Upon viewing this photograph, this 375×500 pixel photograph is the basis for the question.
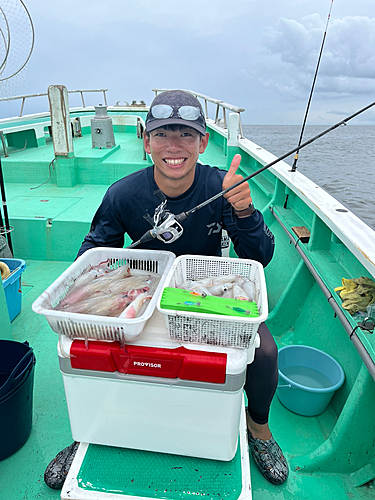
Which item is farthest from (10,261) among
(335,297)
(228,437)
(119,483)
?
(335,297)

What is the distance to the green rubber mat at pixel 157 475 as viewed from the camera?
1.21 metres

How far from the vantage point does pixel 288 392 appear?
195cm

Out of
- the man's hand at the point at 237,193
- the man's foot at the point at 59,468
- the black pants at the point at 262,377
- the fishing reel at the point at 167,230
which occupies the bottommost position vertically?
the man's foot at the point at 59,468

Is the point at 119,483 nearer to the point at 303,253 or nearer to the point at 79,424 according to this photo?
the point at 79,424

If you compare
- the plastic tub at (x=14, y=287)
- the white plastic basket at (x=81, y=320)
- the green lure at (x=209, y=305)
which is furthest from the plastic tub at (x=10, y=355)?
the green lure at (x=209, y=305)

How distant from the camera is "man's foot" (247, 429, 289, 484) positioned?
5.18 feet

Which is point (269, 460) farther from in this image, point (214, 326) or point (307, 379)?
point (214, 326)

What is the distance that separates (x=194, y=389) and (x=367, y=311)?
1.16 metres

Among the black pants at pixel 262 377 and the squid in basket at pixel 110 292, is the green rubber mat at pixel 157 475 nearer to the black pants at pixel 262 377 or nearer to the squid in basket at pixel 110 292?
the black pants at pixel 262 377

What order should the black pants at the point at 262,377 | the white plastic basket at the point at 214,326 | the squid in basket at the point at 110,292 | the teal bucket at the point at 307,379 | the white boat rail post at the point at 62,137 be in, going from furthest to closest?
the white boat rail post at the point at 62,137 → the teal bucket at the point at 307,379 → the black pants at the point at 262,377 → the squid in basket at the point at 110,292 → the white plastic basket at the point at 214,326

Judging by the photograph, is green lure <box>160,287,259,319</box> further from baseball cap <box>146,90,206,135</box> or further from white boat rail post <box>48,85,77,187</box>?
white boat rail post <box>48,85,77,187</box>

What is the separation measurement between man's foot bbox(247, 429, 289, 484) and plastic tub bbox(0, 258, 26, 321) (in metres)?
2.05

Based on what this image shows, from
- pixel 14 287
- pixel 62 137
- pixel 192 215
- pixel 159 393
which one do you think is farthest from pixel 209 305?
pixel 62 137

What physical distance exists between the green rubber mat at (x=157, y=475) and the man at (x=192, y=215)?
1.09 feet
